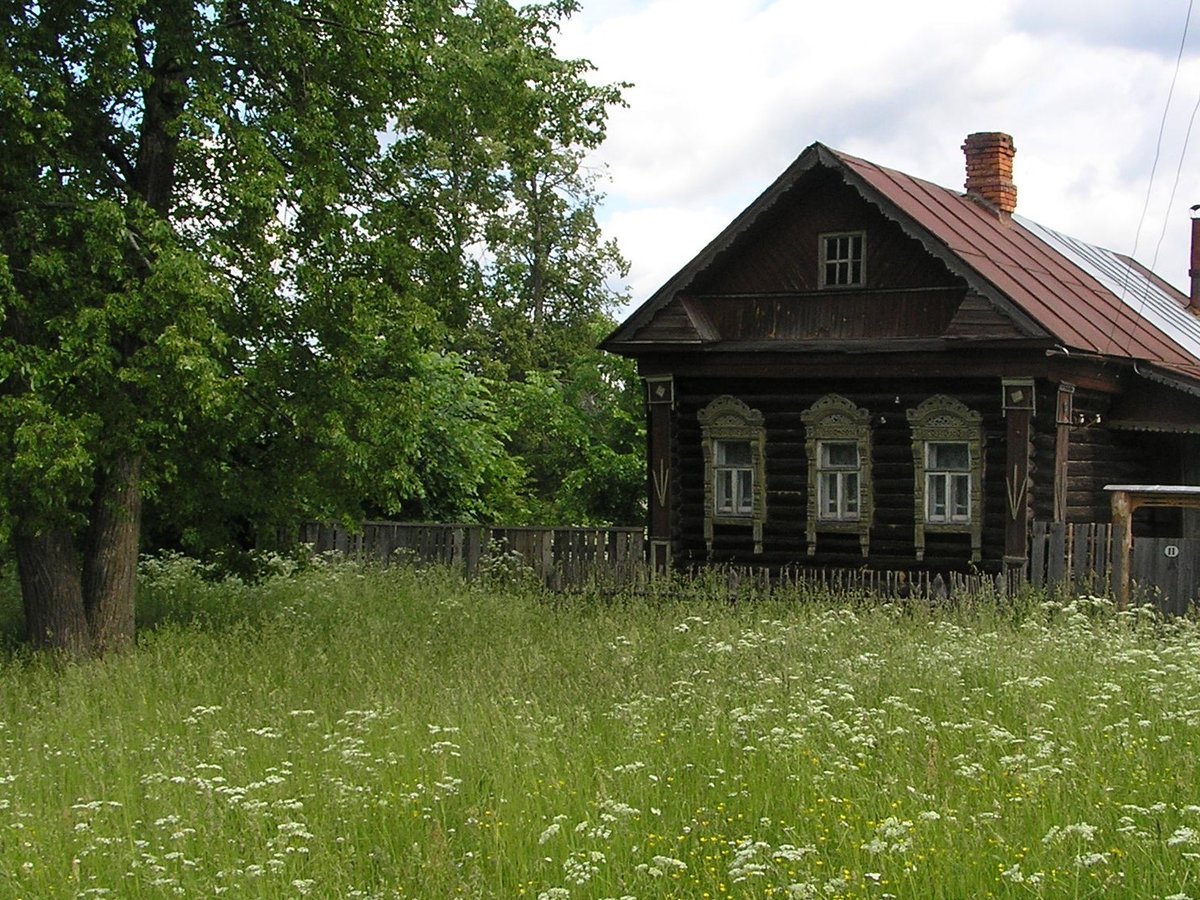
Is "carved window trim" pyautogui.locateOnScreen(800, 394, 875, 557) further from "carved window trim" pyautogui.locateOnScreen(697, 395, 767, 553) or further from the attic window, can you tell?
the attic window

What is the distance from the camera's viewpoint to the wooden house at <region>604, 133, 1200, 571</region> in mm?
19219

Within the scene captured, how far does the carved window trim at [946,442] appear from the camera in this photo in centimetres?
1961

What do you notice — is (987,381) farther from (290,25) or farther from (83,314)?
(83,314)

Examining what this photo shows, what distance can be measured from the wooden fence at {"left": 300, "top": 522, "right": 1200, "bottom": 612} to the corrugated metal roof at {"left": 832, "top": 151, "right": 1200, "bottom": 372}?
3.11 m

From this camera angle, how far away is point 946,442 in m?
19.9

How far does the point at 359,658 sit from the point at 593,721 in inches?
150

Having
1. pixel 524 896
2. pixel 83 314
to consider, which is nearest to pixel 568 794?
pixel 524 896

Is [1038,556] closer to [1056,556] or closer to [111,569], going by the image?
[1056,556]

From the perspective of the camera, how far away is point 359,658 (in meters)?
12.9

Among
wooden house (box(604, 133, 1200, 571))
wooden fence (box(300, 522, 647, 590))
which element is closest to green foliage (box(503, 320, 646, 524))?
wooden fence (box(300, 522, 647, 590))

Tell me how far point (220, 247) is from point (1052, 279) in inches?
525

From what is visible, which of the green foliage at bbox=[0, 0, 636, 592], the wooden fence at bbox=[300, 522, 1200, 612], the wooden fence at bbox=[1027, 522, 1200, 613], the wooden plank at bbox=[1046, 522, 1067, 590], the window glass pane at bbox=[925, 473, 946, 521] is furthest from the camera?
the window glass pane at bbox=[925, 473, 946, 521]

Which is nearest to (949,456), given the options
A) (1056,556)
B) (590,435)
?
(1056,556)

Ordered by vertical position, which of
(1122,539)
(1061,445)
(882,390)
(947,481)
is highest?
(882,390)
